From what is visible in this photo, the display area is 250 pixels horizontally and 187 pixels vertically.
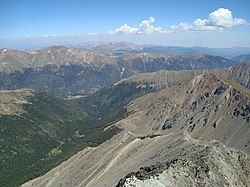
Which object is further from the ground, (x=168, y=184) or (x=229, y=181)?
(x=168, y=184)

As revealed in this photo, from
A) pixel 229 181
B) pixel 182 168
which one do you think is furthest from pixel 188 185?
pixel 229 181

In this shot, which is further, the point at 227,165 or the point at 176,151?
the point at 176,151

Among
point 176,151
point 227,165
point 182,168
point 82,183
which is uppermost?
point 182,168

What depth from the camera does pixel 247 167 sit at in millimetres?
124750

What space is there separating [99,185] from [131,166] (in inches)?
691

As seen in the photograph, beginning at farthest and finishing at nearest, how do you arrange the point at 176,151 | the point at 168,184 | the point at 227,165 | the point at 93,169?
the point at 93,169
the point at 176,151
the point at 227,165
the point at 168,184

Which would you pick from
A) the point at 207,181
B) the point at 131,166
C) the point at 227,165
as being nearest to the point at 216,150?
the point at 227,165

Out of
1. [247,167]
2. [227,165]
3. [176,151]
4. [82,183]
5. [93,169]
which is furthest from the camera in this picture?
[93,169]

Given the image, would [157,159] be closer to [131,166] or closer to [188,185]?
[131,166]

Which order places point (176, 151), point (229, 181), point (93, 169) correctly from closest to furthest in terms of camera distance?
point (229, 181)
point (176, 151)
point (93, 169)

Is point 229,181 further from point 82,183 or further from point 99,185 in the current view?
point 82,183

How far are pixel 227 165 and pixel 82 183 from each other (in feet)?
274

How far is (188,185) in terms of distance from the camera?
91.8 meters

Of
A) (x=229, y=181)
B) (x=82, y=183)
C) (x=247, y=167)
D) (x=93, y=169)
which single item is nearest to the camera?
(x=229, y=181)
